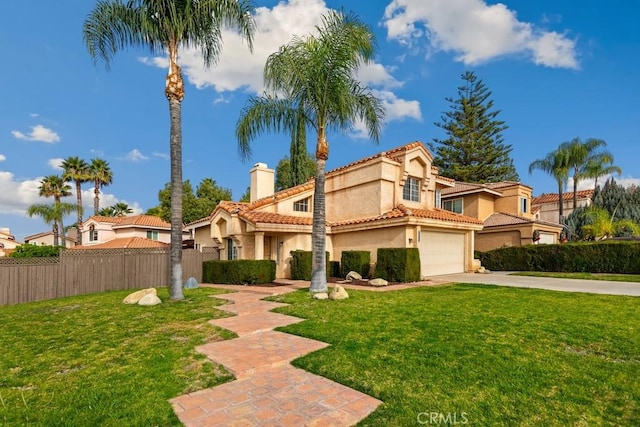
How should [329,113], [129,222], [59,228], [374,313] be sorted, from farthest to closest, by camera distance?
[59,228] < [129,222] < [329,113] < [374,313]

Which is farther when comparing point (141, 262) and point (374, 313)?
point (141, 262)

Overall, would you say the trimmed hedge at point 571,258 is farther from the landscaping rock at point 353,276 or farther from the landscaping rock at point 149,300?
the landscaping rock at point 149,300

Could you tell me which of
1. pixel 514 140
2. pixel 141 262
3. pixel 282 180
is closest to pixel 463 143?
pixel 514 140

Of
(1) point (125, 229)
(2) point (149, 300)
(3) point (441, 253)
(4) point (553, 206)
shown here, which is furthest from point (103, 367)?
(4) point (553, 206)

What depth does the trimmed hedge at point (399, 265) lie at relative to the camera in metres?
14.9

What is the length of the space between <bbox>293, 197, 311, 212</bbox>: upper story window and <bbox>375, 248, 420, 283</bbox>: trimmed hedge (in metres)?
6.24

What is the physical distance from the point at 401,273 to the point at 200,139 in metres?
11.5

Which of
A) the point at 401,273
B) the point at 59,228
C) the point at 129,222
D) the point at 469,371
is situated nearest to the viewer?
the point at 469,371

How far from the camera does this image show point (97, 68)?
35.5ft

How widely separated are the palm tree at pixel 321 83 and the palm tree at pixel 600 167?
102 ft

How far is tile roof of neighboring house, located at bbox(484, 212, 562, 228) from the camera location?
79.3 ft

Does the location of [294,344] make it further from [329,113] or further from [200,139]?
[200,139]

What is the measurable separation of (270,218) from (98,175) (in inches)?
1333

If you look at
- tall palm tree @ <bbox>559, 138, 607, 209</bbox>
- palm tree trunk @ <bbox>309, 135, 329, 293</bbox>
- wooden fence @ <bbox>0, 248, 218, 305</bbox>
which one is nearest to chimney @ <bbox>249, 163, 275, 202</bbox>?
wooden fence @ <bbox>0, 248, 218, 305</bbox>
